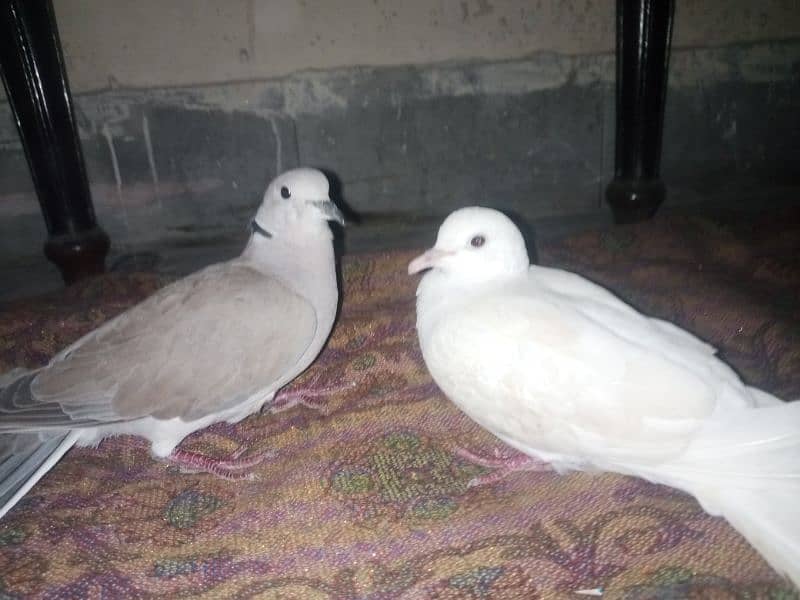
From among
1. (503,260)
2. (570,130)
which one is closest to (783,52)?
(570,130)

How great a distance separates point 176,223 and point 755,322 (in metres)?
2.30

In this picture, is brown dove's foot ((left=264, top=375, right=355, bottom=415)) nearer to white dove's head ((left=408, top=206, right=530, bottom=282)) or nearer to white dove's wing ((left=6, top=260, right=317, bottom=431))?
white dove's wing ((left=6, top=260, right=317, bottom=431))

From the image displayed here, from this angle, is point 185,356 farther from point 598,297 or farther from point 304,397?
point 598,297

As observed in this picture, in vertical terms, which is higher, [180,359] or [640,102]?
[640,102]

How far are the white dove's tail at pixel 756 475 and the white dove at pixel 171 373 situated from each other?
825mm

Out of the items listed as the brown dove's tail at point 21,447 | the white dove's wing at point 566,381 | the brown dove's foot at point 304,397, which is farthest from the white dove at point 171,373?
the white dove's wing at point 566,381

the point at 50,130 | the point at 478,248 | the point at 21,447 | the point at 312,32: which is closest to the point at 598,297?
the point at 478,248

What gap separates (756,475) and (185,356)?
1.08 metres

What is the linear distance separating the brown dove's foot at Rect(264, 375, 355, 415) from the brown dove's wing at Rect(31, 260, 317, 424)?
183 millimetres

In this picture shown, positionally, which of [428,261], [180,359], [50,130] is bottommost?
[180,359]

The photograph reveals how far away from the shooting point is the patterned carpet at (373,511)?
106 cm

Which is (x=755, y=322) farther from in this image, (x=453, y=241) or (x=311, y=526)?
(x=311, y=526)

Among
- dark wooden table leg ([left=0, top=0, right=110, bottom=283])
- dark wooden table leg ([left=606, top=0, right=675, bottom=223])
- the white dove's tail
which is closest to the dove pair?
the white dove's tail

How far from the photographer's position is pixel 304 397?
5.41 feet
